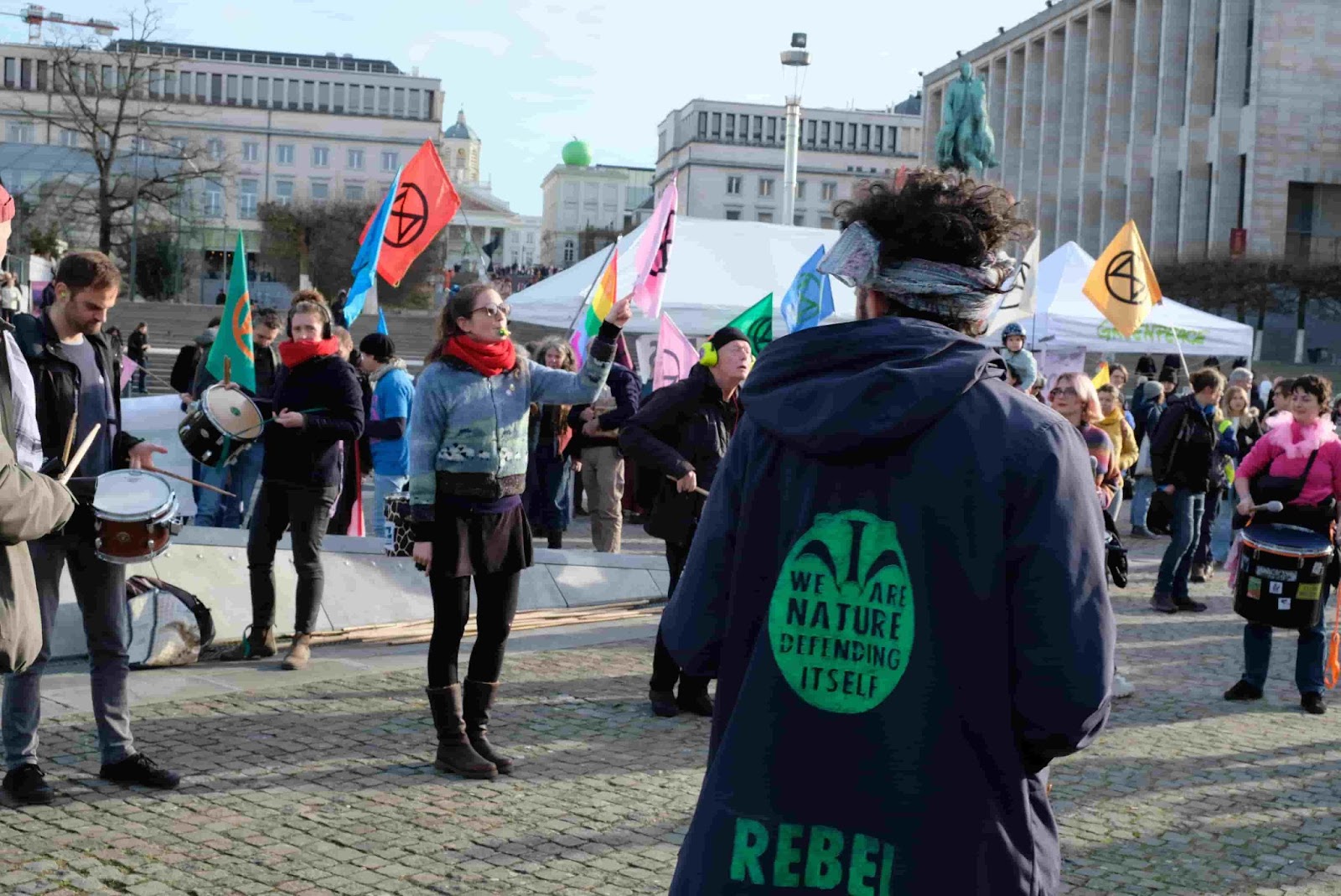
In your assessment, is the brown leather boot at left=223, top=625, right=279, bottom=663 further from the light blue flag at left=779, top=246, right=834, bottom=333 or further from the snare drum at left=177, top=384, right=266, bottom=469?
the light blue flag at left=779, top=246, right=834, bottom=333

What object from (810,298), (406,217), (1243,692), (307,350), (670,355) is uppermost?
(406,217)

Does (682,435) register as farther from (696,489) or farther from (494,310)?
(494,310)

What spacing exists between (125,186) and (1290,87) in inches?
1678

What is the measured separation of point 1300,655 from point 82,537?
6265mm

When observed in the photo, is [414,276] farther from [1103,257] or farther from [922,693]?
[922,693]

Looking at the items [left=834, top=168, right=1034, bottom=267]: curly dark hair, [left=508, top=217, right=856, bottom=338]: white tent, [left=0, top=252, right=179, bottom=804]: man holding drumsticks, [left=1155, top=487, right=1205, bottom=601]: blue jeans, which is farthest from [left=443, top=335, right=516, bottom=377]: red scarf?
[left=508, top=217, right=856, bottom=338]: white tent

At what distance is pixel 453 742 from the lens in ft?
19.8

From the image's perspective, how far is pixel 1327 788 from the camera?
261 inches

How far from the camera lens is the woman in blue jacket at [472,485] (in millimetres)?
5867

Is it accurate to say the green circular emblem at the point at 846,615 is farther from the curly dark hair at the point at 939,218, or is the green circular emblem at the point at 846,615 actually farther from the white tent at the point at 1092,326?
the white tent at the point at 1092,326

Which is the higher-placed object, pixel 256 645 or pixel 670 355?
pixel 670 355

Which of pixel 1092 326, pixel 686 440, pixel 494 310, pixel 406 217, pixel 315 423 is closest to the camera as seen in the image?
pixel 494 310

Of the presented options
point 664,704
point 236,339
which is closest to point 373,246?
point 236,339

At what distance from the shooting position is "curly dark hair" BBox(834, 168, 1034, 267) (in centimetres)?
251
